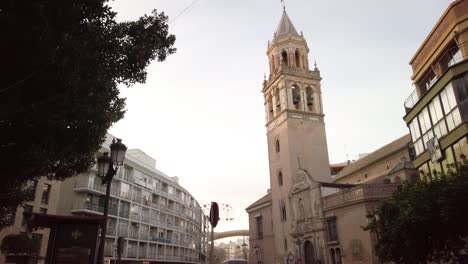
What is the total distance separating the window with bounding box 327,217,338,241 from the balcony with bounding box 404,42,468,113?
1350 centimetres

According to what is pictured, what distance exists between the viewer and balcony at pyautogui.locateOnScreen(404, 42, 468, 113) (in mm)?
18359

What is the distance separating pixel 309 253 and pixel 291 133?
1254 centimetres

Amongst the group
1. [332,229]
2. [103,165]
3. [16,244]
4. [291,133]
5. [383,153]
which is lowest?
[16,244]

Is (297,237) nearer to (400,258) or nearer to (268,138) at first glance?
(268,138)

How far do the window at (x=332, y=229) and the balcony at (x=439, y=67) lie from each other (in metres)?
13.5

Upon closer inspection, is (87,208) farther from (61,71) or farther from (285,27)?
(61,71)

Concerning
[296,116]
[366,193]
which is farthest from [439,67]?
[296,116]

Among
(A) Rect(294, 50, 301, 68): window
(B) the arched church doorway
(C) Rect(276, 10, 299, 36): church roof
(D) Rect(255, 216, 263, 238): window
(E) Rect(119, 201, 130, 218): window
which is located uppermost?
(C) Rect(276, 10, 299, 36): church roof

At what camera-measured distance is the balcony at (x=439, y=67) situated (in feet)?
60.2

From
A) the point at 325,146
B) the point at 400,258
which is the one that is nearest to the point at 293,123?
the point at 325,146

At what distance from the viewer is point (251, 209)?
48812 mm

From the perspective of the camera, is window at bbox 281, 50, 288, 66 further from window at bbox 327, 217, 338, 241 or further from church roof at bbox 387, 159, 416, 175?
window at bbox 327, 217, 338, 241

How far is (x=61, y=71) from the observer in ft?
23.9

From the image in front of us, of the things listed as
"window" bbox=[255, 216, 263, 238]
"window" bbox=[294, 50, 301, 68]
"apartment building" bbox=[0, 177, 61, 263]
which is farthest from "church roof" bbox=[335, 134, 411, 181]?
"apartment building" bbox=[0, 177, 61, 263]
